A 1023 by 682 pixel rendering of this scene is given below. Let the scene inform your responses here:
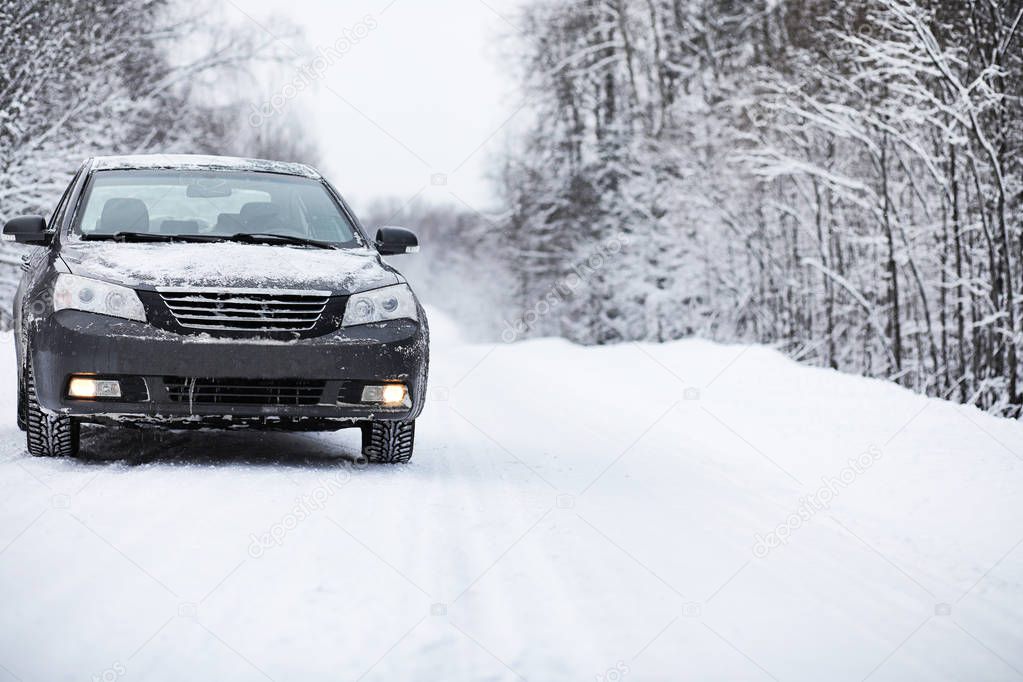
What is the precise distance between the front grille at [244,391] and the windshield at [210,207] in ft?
3.80

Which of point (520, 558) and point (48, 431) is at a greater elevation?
point (520, 558)

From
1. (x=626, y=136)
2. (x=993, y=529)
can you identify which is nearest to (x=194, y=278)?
(x=993, y=529)

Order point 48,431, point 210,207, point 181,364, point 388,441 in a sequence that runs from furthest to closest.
Result: point 210,207 < point 388,441 < point 48,431 < point 181,364

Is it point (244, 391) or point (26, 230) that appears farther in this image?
point (26, 230)

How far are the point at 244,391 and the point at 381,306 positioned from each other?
851mm

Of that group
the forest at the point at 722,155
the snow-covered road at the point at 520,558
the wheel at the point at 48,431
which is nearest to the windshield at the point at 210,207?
the wheel at the point at 48,431

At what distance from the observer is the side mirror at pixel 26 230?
6.14 meters

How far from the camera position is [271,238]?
6316mm

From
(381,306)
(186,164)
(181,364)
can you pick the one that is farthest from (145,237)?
(381,306)

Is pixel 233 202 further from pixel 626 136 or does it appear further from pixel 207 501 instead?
pixel 626 136

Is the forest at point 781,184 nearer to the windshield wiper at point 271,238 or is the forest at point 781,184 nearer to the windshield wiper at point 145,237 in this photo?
the windshield wiper at point 271,238

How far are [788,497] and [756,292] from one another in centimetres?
2034

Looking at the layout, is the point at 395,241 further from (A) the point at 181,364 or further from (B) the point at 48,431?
(B) the point at 48,431

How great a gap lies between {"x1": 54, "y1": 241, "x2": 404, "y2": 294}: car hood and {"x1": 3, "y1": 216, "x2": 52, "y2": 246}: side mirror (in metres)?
0.33
